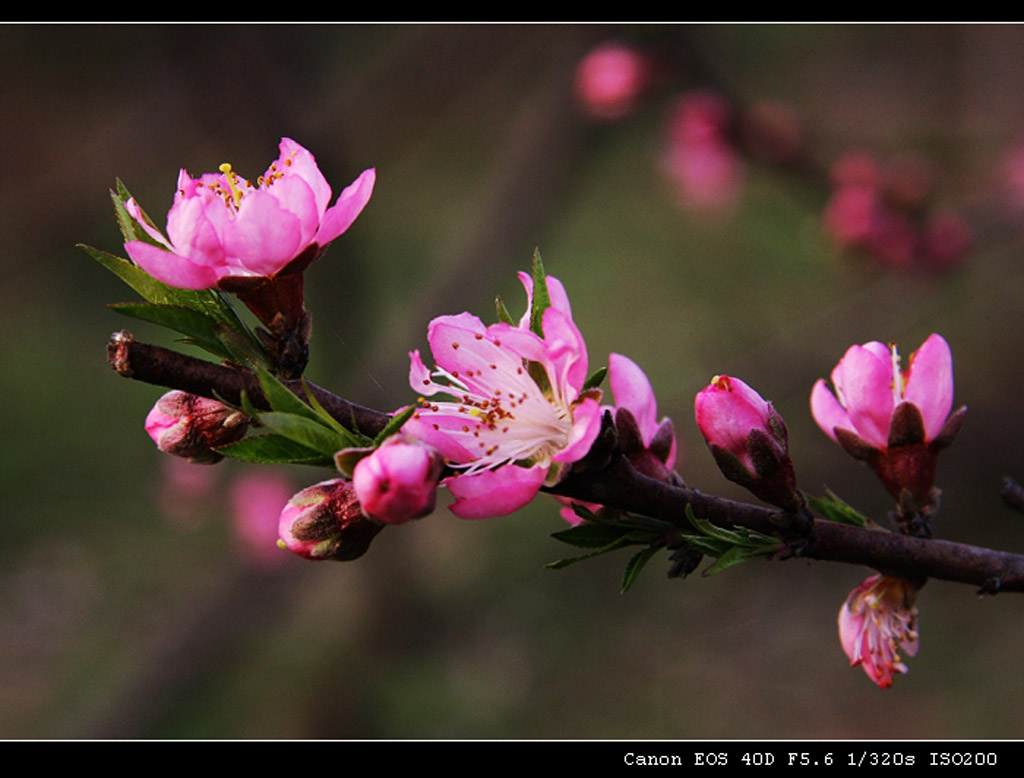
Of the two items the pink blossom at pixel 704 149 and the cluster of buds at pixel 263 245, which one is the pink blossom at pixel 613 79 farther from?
the cluster of buds at pixel 263 245

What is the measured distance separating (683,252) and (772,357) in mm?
3417

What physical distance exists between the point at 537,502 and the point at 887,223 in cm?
246

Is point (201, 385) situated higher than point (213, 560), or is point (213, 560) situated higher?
point (201, 385)

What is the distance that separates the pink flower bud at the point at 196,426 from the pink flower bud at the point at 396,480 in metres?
0.17

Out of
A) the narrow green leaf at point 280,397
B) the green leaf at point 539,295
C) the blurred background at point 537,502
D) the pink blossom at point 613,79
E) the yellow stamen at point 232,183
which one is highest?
the pink blossom at point 613,79

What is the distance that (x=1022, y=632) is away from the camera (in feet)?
11.9

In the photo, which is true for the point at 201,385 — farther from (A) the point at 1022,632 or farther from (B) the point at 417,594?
(A) the point at 1022,632

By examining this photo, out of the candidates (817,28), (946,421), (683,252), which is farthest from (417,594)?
(817,28)

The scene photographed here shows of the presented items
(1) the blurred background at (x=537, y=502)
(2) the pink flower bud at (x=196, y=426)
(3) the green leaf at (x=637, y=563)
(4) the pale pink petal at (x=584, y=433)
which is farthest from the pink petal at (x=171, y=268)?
(1) the blurred background at (x=537, y=502)

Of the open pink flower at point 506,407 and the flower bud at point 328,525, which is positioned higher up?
the open pink flower at point 506,407

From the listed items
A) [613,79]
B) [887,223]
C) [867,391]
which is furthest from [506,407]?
[613,79]

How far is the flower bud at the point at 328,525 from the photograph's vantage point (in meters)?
0.77

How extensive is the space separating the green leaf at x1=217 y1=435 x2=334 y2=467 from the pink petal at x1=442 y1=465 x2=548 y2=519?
12 cm

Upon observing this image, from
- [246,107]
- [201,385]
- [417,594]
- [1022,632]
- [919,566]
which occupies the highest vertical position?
[246,107]
